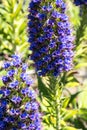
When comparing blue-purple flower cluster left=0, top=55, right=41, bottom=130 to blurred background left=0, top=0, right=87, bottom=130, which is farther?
blurred background left=0, top=0, right=87, bottom=130

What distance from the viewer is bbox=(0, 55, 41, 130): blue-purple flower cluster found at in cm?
412

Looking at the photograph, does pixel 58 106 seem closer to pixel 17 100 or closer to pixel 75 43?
pixel 75 43

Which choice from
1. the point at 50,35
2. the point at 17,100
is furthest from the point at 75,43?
the point at 17,100

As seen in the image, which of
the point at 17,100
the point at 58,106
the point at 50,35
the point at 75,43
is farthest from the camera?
the point at 75,43

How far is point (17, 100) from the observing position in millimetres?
4141

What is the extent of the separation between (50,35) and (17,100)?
46.4 inches

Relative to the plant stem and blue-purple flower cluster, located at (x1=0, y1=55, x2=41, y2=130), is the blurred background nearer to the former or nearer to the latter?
the plant stem

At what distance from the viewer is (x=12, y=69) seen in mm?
4160

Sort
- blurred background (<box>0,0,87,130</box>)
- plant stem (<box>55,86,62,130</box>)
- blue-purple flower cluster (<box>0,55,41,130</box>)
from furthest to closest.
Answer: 1. blurred background (<box>0,0,87,130</box>)
2. plant stem (<box>55,86,62,130</box>)
3. blue-purple flower cluster (<box>0,55,41,130</box>)

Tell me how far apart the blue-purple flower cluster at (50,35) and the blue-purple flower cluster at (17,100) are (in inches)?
34.1

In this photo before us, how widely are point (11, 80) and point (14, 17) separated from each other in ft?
13.0

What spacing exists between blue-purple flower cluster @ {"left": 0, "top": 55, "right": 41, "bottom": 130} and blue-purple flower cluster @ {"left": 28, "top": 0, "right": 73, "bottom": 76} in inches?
34.1

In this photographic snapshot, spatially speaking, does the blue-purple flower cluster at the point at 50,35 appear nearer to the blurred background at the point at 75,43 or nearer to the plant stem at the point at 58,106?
the plant stem at the point at 58,106

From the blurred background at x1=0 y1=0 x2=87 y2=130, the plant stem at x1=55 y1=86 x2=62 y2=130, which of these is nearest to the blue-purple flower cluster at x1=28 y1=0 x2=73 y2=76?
the plant stem at x1=55 y1=86 x2=62 y2=130
